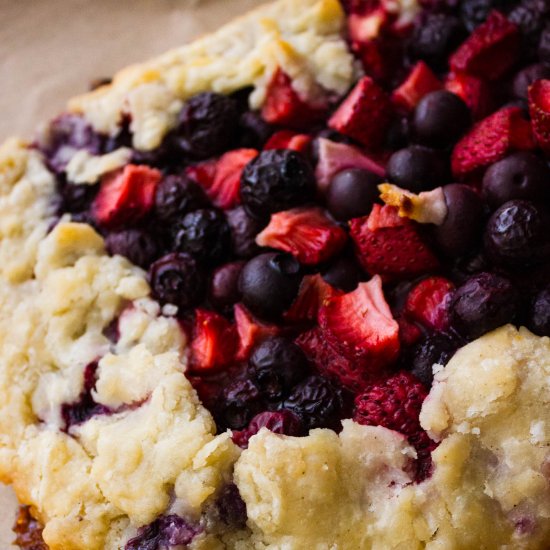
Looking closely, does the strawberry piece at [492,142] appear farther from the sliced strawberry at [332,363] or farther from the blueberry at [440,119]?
the sliced strawberry at [332,363]

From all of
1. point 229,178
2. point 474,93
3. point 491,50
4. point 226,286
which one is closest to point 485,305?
point 226,286

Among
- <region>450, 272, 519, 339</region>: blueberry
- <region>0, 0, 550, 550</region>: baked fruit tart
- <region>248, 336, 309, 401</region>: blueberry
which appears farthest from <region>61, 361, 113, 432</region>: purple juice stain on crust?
<region>450, 272, 519, 339</region>: blueberry

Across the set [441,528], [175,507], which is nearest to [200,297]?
[175,507]

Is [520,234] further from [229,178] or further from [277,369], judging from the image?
[229,178]

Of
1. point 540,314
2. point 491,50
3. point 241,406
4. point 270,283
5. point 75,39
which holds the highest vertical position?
point 75,39

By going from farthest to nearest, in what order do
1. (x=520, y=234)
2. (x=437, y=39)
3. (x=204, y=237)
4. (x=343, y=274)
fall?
(x=437, y=39) → (x=204, y=237) → (x=343, y=274) → (x=520, y=234)

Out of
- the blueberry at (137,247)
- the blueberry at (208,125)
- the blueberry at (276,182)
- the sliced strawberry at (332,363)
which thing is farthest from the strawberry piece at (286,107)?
the sliced strawberry at (332,363)

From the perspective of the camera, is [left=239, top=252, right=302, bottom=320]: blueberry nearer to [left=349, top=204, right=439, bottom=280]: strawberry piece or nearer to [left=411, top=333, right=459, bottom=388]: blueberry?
[left=349, top=204, right=439, bottom=280]: strawberry piece

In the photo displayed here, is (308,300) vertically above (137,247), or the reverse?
(137,247)
